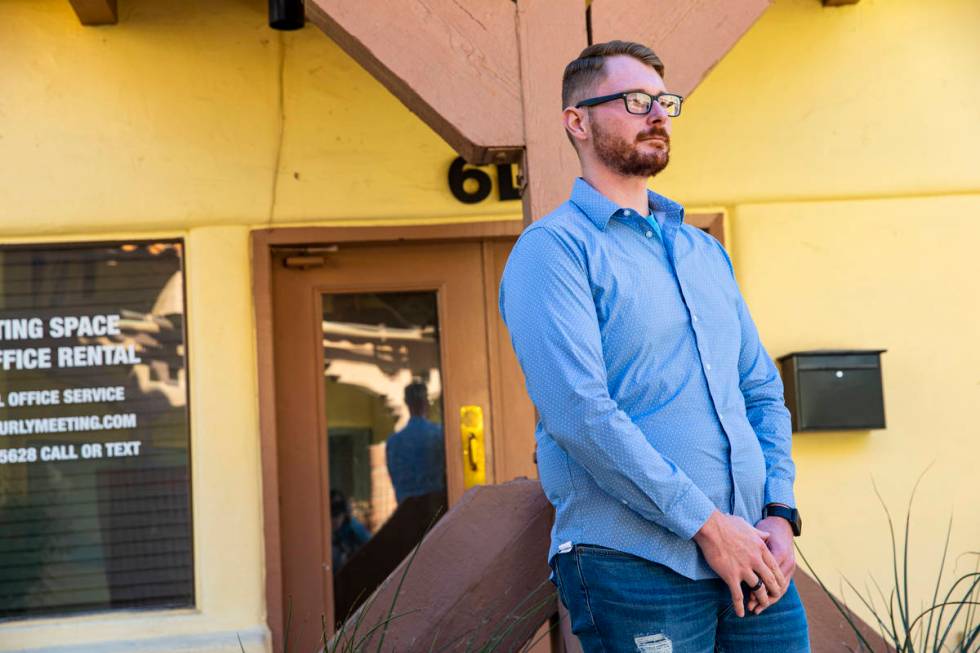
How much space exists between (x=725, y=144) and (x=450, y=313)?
1391mm

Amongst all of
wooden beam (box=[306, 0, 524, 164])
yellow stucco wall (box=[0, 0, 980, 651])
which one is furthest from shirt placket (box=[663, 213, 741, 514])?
yellow stucco wall (box=[0, 0, 980, 651])

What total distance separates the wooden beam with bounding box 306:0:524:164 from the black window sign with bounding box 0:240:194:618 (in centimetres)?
208

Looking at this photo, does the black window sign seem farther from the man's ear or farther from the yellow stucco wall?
the man's ear

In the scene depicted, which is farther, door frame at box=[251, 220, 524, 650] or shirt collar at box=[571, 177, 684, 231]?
door frame at box=[251, 220, 524, 650]

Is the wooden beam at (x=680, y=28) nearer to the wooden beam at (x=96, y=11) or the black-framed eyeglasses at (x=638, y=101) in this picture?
the black-framed eyeglasses at (x=638, y=101)

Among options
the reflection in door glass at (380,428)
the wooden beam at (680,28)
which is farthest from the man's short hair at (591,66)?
the reflection in door glass at (380,428)

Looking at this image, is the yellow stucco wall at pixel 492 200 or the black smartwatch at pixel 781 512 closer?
the black smartwatch at pixel 781 512

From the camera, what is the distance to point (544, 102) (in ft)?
11.7

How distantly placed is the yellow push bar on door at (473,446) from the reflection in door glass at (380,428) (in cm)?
11

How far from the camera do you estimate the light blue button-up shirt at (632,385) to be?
92.0 inches

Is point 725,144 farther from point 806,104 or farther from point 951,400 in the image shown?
point 951,400

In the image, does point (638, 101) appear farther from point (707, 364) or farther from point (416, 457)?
point (416, 457)

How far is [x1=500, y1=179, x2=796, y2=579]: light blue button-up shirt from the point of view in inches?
92.0

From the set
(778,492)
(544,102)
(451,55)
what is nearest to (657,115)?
(778,492)
